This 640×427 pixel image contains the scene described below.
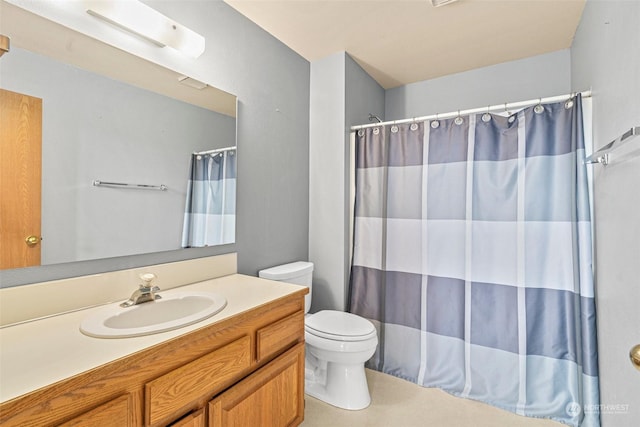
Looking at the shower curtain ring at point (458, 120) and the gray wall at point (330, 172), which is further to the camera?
the gray wall at point (330, 172)

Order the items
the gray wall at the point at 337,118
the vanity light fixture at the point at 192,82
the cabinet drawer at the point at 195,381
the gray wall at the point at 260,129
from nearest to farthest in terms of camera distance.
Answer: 1. the cabinet drawer at the point at 195,381
2. the vanity light fixture at the point at 192,82
3. the gray wall at the point at 260,129
4. the gray wall at the point at 337,118

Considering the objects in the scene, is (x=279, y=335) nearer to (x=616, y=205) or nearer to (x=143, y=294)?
(x=143, y=294)

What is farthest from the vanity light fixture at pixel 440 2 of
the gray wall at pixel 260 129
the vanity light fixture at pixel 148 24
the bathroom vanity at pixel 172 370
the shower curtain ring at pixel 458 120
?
the bathroom vanity at pixel 172 370

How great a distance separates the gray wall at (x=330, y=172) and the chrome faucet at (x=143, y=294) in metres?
1.30

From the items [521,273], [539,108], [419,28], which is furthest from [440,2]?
[521,273]

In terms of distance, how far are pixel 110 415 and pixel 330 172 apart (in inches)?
72.1

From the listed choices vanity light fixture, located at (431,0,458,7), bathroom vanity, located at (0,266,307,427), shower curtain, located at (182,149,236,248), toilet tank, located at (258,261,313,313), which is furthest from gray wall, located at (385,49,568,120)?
bathroom vanity, located at (0,266,307,427)

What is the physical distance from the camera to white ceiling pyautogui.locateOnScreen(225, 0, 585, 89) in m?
1.71

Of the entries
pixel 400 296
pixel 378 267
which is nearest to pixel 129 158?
pixel 378 267

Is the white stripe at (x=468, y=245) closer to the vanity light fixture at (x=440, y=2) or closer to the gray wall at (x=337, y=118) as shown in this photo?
the vanity light fixture at (x=440, y=2)

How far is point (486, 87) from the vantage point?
246cm

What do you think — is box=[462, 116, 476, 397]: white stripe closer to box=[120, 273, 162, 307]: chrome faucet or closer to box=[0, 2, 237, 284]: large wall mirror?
box=[0, 2, 237, 284]: large wall mirror

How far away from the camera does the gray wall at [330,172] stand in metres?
2.22

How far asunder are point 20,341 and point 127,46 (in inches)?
45.8
